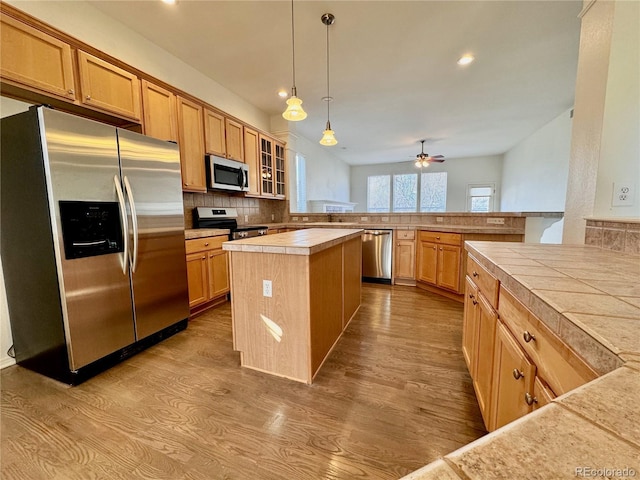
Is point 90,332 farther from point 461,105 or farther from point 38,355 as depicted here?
point 461,105

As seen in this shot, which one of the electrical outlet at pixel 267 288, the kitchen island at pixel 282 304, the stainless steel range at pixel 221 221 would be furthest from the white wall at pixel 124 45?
the electrical outlet at pixel 267 288

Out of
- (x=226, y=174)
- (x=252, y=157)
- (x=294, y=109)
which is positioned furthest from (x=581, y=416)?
(x=252, y=157)

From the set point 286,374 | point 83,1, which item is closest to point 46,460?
point 286,374

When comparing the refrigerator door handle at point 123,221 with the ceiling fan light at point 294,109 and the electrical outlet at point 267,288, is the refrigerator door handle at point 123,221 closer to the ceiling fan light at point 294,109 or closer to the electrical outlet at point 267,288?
the electrical outlet at point 267,288

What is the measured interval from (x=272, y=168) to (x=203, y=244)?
215 cm

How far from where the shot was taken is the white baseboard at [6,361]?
6.17 feet

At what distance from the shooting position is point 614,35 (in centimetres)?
147

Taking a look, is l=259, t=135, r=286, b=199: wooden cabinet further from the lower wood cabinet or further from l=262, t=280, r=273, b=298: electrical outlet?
the lower wood cabinet

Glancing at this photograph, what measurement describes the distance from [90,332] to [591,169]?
3424mm

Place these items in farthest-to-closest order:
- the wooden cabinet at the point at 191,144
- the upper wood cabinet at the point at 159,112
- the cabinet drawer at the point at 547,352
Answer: the wooden cabinet at the point at 191,144, the upper wood cabinet at the point at 159,112, the cabinet drawer at the point at 547,352

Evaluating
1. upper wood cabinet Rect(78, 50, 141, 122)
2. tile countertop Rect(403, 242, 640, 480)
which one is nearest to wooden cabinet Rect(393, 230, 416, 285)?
tile countertop Rect(403, 242, 640, 480)

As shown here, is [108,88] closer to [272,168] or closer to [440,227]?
[272,168]

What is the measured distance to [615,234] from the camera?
1413mm

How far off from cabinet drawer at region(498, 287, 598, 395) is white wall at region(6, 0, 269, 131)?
3371 mm
